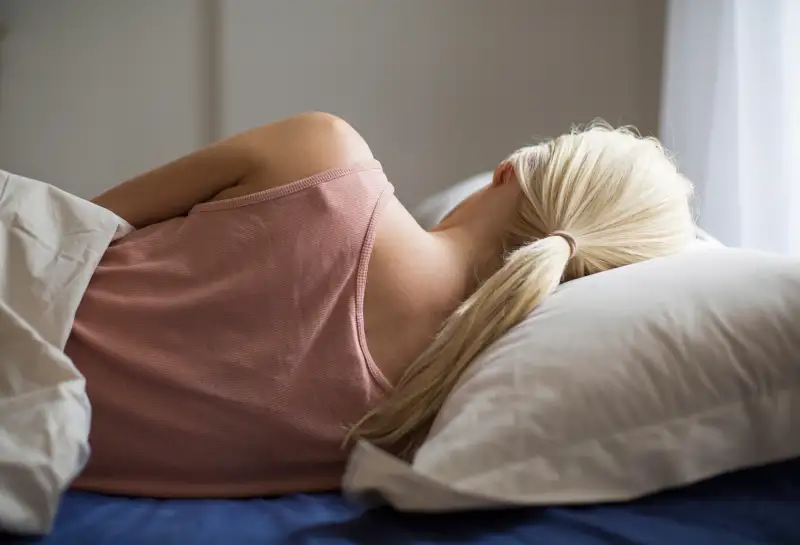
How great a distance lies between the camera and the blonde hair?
0.71 meters

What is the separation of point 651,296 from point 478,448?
0.21 m

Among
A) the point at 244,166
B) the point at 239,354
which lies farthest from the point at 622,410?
the point at 244,166

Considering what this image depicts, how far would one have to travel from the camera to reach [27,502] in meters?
0.54

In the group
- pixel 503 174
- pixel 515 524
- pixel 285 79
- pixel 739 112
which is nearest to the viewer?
pixel 515 524

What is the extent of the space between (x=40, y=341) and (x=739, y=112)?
1163mm

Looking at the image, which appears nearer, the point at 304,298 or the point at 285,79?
the point at 304,298

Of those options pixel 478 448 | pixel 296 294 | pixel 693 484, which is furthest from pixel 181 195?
pixel 693 484

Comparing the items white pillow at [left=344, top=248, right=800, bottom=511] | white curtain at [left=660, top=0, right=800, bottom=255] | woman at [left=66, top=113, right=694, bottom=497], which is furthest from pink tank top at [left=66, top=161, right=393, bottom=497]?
white curtain at [left=660, top=0, right=800, bottom=255]

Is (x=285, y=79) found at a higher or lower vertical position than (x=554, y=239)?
higher

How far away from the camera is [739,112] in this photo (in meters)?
1.29

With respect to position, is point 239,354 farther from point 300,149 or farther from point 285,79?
point 285,79

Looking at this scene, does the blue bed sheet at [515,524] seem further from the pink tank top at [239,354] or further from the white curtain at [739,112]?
the white curtain at [739,112]

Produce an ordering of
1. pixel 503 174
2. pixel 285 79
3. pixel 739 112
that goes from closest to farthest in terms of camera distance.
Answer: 1. pixel 503 174
2. pixel 739 112
3. pixel 285 79

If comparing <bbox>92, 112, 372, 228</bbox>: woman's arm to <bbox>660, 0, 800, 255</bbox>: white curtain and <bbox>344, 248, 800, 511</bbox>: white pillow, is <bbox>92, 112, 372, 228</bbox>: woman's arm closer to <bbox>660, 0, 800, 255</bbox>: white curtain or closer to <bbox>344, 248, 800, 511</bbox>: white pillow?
<bbox>344, 248, 800, 511</bbox>: white pillow
